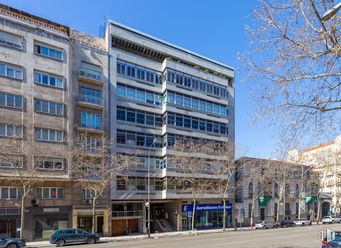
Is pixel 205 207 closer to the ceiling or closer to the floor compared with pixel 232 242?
closer to the floor

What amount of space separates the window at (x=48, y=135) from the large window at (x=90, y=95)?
17.1ft

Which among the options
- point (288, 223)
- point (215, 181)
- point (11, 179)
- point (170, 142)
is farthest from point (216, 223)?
point (11, 179)

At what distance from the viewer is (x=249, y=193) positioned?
193ft

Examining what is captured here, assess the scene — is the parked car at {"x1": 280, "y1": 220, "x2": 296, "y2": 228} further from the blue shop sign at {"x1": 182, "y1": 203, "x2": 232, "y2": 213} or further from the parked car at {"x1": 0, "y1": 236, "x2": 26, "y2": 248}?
the parked car at {"x1": 0, "y1": 236, "x2": 26, "y2": 248}

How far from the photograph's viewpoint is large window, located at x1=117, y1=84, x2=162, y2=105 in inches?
1745

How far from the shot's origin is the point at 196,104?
51656 mm

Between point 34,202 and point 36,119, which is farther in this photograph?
point 36,119

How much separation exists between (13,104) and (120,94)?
1328cm

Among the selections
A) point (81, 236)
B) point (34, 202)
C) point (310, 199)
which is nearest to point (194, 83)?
point (34, 202)

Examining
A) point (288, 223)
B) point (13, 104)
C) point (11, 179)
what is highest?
point (13, 104)

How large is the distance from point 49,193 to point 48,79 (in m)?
11.8

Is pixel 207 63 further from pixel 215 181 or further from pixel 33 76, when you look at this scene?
pixel 33 76

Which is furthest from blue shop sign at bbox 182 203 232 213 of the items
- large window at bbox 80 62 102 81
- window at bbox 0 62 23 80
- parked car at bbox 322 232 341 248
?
parked car at bbox 322 232 341 248

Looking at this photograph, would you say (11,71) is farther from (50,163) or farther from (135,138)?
(135,138)
